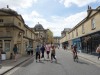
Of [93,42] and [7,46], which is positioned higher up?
[93,42]

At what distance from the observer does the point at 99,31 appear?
27.8 meters

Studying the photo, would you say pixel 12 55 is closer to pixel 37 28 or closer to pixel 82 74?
pixel 82 74

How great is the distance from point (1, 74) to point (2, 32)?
44.6 feet

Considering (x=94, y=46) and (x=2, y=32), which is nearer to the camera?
(x=2, y=32)

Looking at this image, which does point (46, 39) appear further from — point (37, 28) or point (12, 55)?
point (12, 55)

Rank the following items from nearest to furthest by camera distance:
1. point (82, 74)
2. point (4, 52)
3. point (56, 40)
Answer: point (82, 74)
point (4, 52)
point (56, 40)

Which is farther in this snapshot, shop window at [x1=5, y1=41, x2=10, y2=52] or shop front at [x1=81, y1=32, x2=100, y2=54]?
shop front at [x1=81, y1=32, x2=100, y2=54]

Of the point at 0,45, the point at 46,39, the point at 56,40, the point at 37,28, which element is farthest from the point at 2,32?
the point at 56,40

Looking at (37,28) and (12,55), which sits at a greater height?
(37,28)

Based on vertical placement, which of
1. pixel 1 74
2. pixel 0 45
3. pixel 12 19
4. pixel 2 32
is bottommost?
pixel 1 74

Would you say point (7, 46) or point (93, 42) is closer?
point (7, 46)

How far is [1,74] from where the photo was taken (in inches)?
507

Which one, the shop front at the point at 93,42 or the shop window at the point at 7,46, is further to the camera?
the shop front at the point at 93,42

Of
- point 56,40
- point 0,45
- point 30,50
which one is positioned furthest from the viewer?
point 56,40
